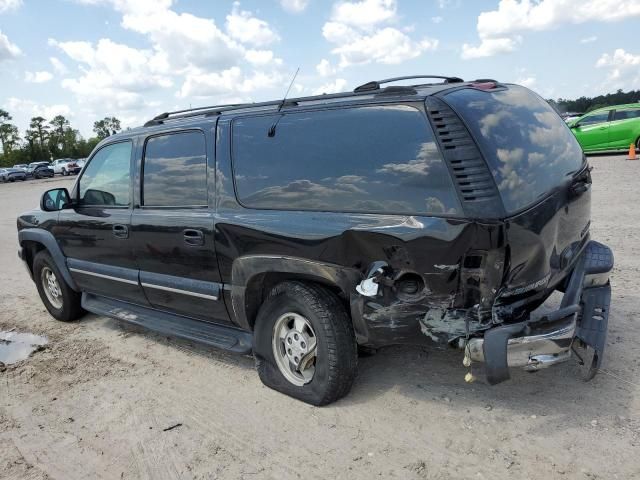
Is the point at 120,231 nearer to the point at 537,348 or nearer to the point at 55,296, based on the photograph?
the point at 55,296

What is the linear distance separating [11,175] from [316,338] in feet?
158

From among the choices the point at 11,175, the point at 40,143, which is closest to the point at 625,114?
the point at 11,175

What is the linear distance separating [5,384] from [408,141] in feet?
12.3

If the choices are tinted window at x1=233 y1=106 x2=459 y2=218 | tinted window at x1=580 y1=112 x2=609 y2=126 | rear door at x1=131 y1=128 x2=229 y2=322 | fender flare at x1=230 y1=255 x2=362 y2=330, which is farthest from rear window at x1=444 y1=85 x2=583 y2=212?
tinted window at x1=580 y1=112 x2=609 y2=126

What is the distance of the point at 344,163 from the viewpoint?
3193mm

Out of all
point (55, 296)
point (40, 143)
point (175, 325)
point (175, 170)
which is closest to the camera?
point (175, 170)

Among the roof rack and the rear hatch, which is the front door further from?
the rear hatch

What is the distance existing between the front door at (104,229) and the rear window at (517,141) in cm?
290

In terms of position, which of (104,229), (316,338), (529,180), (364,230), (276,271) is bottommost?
(316,338)

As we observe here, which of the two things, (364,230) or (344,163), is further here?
(344,163)

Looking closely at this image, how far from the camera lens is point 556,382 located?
11.4ft

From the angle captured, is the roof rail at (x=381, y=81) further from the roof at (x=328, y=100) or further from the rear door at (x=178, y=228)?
the rear door at (x=178, y=228)

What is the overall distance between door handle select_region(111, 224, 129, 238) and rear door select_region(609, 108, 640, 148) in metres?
16.1

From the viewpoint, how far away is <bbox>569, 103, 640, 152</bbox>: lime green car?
1608cm
